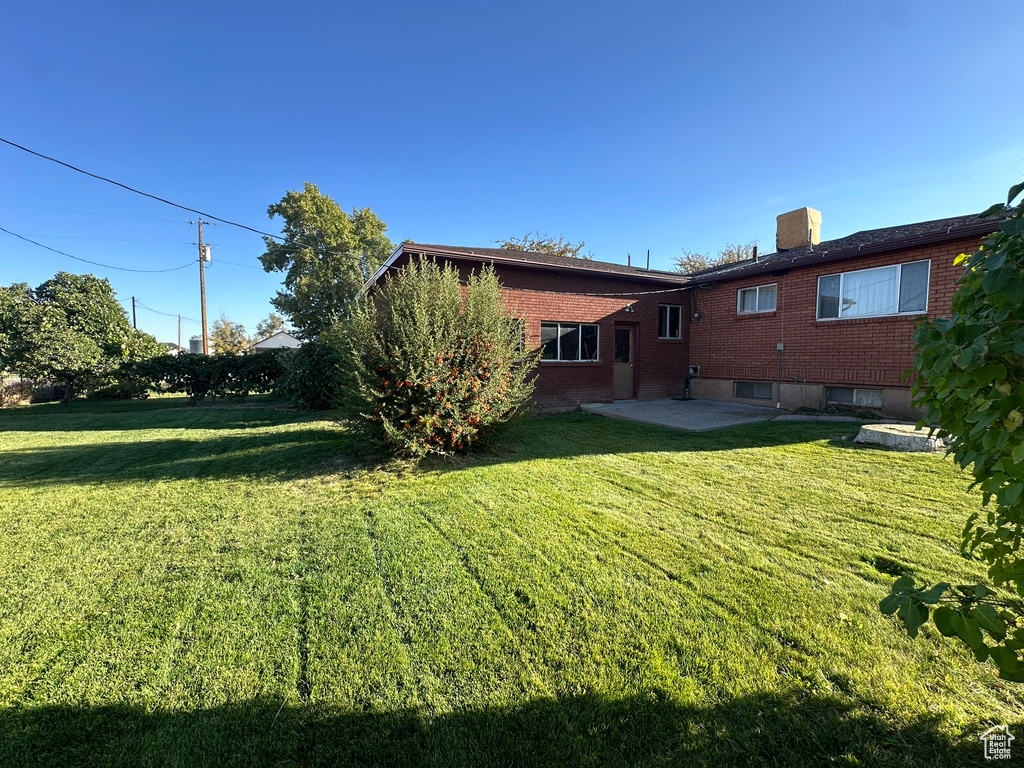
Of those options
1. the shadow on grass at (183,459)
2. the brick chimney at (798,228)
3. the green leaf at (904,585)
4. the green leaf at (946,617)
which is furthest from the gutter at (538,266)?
the green leaf at (946,617)

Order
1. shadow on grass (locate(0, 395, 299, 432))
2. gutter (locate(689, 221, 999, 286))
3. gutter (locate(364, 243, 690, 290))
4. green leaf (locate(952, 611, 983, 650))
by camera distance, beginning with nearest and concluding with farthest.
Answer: green leaf (locate(952, 611, 983, 650))
gutter (locate(689, 221, 999, 286))
gutter (locate(364, 243, 690, 290))
shadow on grass (locate(0, 395, 299, 432))

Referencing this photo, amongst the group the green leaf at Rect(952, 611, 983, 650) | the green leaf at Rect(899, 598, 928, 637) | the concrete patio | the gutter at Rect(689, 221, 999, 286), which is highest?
the gutter at Rect(689, 221, 999, 286)

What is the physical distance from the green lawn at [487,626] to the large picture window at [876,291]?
548 centimetres

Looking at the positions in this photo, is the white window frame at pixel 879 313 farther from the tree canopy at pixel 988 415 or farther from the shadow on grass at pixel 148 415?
the shadow on grass at pixel 148 415

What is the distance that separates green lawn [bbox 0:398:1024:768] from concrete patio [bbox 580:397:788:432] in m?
3.74

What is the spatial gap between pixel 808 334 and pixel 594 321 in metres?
5.31

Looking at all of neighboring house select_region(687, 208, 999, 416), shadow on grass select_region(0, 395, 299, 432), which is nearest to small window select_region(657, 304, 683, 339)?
neighboring house select_region(687, 208, 999, 416)

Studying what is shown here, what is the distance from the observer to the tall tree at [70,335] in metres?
12.1

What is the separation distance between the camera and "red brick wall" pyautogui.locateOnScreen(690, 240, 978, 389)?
8.50 metres

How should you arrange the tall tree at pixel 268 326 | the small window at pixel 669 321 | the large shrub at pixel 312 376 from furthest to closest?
the tall tree at pixel 268 326
the small window at pixel 669 321
the large shrub at pixel 312 376

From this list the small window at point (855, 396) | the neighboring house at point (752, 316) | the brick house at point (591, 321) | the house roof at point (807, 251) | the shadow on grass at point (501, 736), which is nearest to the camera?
the shadow on grass at point (501, 736)

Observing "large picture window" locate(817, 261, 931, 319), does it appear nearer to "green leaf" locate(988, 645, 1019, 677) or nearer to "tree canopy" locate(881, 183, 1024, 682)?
"tree canopy" locate(881, 183, 1024, 682)

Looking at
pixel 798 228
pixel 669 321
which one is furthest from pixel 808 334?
pixel 798 228

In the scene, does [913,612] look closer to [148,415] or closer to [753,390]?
[753,390]
